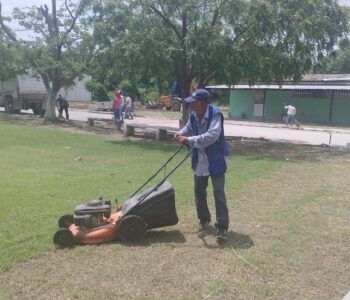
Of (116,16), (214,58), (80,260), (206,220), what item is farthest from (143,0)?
(80,260)

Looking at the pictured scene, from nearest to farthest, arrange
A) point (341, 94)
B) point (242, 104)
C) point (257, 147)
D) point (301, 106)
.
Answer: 1. point (257, 147)
2. point (341, 94)
3. point (301, 106)
4. point (242, 104)

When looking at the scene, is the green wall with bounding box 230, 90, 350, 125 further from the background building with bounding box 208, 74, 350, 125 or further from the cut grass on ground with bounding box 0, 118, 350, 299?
the cut grass on ground with bounding box 0, 118, 350, 299

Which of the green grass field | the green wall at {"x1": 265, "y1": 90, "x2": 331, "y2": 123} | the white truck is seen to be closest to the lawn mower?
the green grass field

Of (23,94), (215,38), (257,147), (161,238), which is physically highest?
(215,38)

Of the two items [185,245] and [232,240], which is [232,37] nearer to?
[232,240]

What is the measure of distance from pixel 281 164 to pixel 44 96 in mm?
21642

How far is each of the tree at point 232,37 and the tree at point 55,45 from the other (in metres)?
7.21

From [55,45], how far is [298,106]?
18.0 metres

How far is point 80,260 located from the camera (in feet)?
17.1

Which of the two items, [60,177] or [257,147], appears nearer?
[60,177]

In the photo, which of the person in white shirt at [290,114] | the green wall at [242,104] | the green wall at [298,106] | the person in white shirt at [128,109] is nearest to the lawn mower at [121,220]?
the person in white shirt at [290,114]

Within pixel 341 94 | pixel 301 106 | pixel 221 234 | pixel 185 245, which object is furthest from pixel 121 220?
pixel 301 106

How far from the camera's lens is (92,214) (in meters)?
5.81

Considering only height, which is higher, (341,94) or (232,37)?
(232,37)
